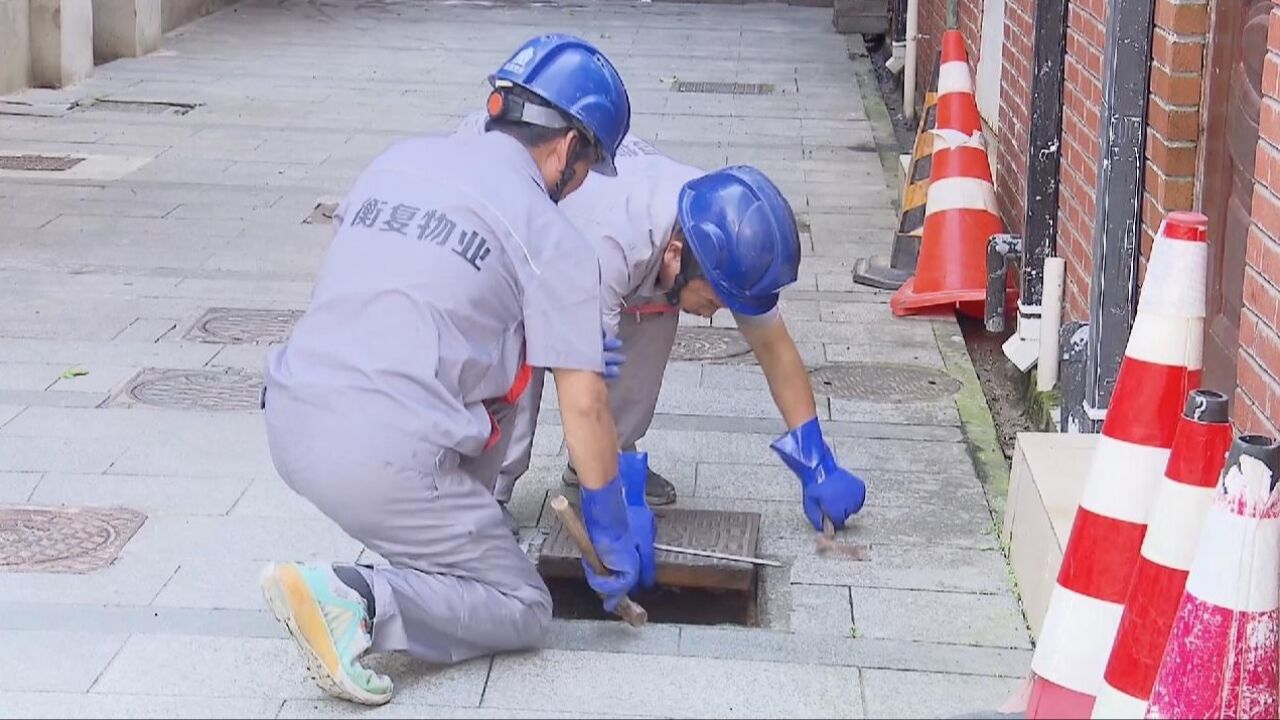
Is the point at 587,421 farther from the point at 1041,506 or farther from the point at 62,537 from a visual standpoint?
the point at 62,537

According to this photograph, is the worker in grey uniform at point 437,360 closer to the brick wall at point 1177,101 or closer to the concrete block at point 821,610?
the concrete block at point 821,610

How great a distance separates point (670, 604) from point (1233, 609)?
78.6 inches

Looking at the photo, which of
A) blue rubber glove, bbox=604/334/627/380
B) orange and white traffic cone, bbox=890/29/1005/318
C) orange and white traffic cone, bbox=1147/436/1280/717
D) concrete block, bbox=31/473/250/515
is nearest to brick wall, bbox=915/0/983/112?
orange and white traffic cone, bbox=890/29/1005/318

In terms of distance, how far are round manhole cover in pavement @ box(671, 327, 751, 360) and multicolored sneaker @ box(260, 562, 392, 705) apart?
3.14m

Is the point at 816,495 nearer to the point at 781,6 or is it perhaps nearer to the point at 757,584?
the point at 757,584

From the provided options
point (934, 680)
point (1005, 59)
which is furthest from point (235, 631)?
point (1005, 59)

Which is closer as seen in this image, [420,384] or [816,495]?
[420,384]

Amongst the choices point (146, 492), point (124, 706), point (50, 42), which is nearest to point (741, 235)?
point (124, 706)

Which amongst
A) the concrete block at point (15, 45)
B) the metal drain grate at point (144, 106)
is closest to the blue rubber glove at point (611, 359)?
the metal drain grate at point (144, 106)

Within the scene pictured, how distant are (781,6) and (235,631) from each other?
16.4m

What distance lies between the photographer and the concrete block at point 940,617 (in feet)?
14.1

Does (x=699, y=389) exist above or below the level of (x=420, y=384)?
below

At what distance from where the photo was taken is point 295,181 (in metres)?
9.87

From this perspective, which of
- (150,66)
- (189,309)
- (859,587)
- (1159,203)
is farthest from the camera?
(150,66)
